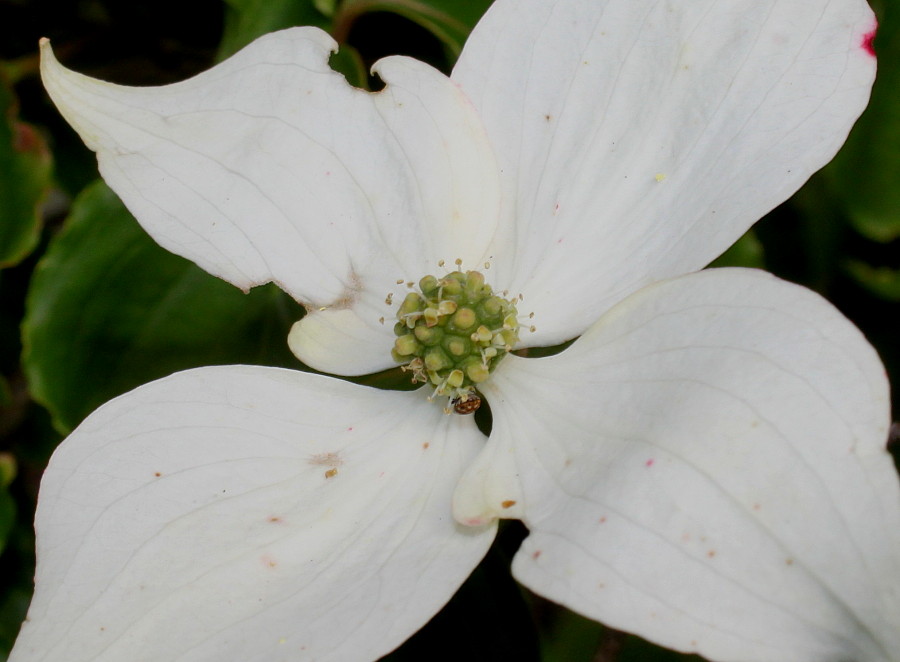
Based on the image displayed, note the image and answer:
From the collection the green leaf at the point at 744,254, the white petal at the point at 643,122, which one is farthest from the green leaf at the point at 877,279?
the white petal at the point at 643,122

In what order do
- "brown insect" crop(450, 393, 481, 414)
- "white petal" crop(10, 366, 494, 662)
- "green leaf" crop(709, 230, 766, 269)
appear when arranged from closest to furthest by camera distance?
1. "white petal" crop(10, 366, 494, 662)
2. "brown insect" crop(450, 393, 481, 414)
3. "green leaf" crop(709, 230, 766, 269)

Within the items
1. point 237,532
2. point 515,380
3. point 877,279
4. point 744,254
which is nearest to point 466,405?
point 515,380

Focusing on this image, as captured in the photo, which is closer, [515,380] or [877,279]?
[515,380]

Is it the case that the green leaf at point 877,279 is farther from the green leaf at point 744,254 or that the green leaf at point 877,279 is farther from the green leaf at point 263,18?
the green leaf at point 263,18

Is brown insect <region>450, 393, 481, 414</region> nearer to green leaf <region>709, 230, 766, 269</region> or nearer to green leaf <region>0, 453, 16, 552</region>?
green leaf <region>709, 230, 766, 269</region>

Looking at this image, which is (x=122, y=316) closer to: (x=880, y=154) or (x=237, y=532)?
(x=237, y=532)

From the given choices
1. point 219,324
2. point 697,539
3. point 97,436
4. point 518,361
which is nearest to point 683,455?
point 697,539

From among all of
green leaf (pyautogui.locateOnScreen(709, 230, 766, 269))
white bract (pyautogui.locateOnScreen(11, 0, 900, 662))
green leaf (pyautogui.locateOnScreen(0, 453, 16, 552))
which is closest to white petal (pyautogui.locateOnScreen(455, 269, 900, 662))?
white bract (pyautogui.locateOnScreen(11, 0, 900, 662))
